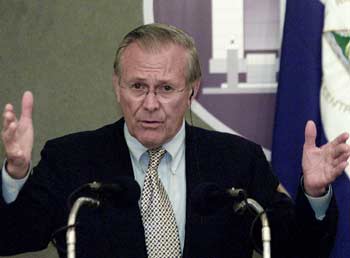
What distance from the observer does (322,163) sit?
2.15 meters

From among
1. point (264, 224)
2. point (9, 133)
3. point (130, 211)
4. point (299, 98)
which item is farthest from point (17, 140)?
point (299, 98)

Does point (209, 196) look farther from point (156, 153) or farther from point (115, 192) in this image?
point (156, 153)

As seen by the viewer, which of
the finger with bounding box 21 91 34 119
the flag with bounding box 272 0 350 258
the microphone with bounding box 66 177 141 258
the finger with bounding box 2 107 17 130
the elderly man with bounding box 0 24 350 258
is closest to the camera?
the microphone with bounding box 66 177 141 258

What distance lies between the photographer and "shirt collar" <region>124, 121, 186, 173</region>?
97.0 inches

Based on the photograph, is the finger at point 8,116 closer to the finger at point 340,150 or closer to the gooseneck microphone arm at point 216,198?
the gooseneck microphone arm at point 216,198

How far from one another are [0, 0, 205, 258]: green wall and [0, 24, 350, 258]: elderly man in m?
0.94

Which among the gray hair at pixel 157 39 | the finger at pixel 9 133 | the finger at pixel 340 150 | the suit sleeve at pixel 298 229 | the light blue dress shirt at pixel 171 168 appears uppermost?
the gray hair at pixel 157 39

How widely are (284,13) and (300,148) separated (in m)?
0.64

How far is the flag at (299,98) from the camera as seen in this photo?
2971 mm

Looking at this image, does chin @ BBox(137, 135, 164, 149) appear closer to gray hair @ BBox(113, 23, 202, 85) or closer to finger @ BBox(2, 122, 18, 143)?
gray hair @ BBox(113, 23, 202, 85)

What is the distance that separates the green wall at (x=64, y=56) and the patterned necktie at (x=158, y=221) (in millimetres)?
1142

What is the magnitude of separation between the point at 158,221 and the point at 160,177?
184mm

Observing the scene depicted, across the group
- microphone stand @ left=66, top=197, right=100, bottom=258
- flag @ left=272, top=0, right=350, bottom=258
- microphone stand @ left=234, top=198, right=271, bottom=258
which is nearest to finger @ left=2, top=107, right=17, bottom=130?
microphone stand @ left=66, top=197, right=100, bottom=258

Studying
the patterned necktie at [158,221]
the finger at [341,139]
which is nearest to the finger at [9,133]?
the patterned necktie at [158,221]
